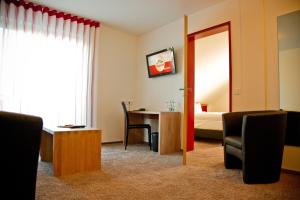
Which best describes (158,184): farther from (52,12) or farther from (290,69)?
(52,12)

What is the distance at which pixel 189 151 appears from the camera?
3.95 m

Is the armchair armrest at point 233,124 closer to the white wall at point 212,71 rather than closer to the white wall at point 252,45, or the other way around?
the white wall at point 252,45

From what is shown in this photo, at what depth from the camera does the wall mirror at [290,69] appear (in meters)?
2.60

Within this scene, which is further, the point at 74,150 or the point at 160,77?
the point at 160,77

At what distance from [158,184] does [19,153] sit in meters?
1.41

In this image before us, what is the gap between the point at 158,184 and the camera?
2.14 meters

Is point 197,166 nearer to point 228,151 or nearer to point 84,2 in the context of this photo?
Answer: point 228,151

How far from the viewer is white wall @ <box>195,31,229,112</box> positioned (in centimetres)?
554

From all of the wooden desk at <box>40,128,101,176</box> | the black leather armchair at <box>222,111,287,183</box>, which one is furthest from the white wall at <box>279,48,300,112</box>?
the wooden desk at <box>40,128,101,176</box>

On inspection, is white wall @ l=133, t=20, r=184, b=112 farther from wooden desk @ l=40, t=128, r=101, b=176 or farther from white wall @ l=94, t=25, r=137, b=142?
wooden desk @ l=40, t=128, r=101, b=176

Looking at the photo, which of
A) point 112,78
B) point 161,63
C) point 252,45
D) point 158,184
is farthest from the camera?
point 112,78

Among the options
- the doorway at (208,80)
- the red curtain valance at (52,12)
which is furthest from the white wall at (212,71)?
the red curtain valance at (52,12)

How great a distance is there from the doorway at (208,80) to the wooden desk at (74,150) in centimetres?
196

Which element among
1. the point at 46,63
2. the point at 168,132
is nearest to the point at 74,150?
the point at 168,132
